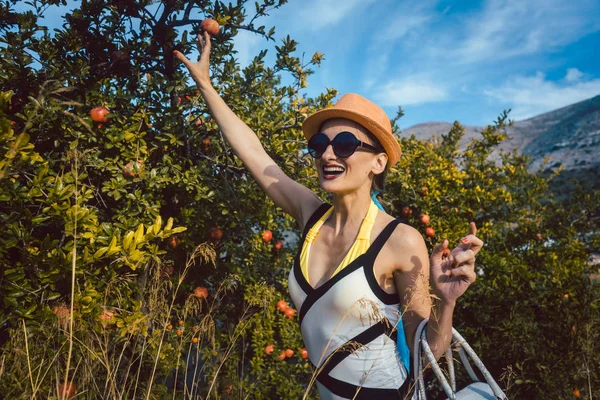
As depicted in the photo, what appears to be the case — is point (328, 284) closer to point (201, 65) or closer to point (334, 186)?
point (334, 186)

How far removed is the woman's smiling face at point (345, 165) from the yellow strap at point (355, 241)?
0.16 meters

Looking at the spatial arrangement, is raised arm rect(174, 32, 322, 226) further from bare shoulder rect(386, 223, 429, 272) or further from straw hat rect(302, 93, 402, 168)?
bare shoulder rect(386, 223, 429, 272)

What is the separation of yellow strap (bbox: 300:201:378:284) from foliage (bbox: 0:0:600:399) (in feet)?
1.81

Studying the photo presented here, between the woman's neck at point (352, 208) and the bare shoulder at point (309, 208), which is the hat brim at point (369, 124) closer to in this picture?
the woman's neck at point (352, 208)

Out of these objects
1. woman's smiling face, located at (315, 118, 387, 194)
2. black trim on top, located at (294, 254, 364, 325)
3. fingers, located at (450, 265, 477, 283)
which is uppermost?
woman's smiling face, located at (315, 118, 387, 194)

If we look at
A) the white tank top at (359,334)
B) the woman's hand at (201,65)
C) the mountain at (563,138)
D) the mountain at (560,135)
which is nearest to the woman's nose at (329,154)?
the white tank top at (359,334)

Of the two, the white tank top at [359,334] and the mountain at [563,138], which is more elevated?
the mountain at [563,138]

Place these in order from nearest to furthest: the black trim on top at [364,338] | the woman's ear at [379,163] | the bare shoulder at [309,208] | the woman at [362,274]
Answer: the woman at [362,274]
the black trim on top at [364,338]
the woman's ear at [379,163]
the bare shoulder at [309,208]

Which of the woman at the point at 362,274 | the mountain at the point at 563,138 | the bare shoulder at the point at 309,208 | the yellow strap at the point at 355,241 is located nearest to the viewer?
the woman at the point at 362,274

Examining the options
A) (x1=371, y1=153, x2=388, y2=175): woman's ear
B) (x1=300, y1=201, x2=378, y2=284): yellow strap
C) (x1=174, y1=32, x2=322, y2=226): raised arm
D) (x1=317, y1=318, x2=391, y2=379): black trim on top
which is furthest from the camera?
(x1=174, y1=32, x2=322, y2=226): raised arm

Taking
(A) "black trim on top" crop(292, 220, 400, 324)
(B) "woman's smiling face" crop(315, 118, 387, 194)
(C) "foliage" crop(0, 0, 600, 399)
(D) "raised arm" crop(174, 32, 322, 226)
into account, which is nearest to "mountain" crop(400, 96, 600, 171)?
(C) "foliage" crop(0, 0, 600, 399)

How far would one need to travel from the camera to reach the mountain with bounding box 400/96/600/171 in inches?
844

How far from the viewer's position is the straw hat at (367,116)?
74.5 inches

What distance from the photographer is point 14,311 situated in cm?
193
